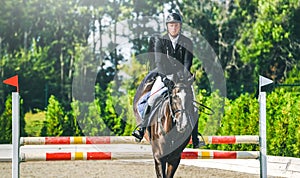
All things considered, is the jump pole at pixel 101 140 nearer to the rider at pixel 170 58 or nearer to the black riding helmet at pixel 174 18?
the rider at pixel 170 58

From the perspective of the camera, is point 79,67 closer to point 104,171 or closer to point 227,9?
point 227,9

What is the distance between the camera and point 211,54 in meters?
21.8

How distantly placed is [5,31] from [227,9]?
31.2 feet

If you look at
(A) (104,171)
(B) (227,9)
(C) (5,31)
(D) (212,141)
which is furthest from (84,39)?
(D) (212,141)

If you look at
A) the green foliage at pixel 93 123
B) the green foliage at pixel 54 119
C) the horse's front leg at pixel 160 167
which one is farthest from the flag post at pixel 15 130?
the green foliage at pixel 54 119

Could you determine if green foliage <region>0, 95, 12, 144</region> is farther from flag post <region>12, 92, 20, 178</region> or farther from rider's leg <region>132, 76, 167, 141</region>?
rider's leg <region>132, 76, 167, 141</region>

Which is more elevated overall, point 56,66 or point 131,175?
point 56,66

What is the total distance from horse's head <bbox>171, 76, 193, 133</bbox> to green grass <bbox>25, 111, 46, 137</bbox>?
11.4 metres

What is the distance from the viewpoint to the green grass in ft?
53.8

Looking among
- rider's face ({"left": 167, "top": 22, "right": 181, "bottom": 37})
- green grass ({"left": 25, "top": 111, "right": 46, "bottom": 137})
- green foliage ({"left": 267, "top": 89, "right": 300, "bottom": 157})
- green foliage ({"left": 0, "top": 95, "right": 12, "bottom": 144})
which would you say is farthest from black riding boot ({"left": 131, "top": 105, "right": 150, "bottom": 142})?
green grass ({"left": 25, "top": 111, "right": 46, "bottom": 137})

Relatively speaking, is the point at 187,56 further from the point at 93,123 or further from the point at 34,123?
the point at 34,123

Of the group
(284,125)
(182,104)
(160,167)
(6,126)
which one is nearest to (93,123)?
(6,126)

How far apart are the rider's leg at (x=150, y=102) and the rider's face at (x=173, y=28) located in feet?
1.32

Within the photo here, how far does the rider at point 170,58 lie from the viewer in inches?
194
